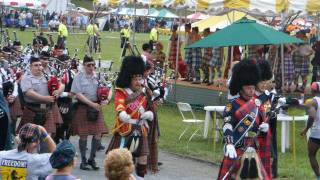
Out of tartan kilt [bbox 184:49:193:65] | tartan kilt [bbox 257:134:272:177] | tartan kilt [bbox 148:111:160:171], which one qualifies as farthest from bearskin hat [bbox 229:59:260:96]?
tartan kilt [bbox 184:49:193:65]

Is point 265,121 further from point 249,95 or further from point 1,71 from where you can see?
point 1,71

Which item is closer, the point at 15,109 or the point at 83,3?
the point at 15,109

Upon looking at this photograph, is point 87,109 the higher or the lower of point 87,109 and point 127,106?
the lower

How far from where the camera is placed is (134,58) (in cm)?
862

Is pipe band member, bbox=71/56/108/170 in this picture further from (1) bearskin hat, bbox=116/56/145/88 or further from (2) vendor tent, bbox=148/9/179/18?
(2) vendor tent, bbox=148/9/179/18

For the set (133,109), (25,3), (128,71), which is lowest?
(133,109)

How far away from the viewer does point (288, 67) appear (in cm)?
1905

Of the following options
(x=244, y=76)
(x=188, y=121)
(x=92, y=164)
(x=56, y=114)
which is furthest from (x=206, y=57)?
(x=244, y=76)

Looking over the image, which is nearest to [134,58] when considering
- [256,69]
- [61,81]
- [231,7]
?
[256,69]

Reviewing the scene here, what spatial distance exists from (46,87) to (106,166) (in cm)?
484

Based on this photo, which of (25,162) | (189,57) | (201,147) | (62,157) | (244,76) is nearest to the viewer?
(62,157)

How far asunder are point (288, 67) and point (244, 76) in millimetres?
11977

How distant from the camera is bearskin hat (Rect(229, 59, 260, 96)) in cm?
734

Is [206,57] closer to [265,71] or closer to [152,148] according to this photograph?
[152,148]
